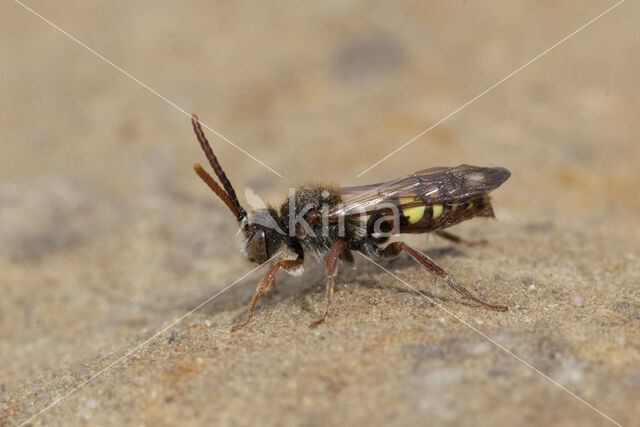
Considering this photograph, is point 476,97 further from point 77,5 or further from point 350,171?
point 77,5

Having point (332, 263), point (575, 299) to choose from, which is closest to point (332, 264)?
point (332, 263)

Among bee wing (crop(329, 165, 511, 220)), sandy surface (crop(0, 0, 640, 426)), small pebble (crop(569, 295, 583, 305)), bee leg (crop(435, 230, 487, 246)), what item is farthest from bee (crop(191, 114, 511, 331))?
small pebble (crop(569, 295, 583, 305))

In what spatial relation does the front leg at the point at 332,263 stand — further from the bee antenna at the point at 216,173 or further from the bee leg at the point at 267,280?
the bee antenna at the point at 216,173

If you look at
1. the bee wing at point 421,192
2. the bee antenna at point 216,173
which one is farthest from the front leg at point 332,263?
the bee antenna at point 216,173

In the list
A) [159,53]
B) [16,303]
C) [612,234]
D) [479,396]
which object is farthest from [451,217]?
[159,53]

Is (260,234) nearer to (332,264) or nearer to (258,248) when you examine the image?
(258,248)

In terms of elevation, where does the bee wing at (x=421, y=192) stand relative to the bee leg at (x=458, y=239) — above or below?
above

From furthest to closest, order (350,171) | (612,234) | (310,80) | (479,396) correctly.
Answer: (310,80) < (350,171) < (612,234) < (479,396)

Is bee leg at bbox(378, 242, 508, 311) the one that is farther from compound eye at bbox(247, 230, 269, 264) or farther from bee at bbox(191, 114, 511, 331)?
compound eye at bbox(247, 230, 269, 264)
